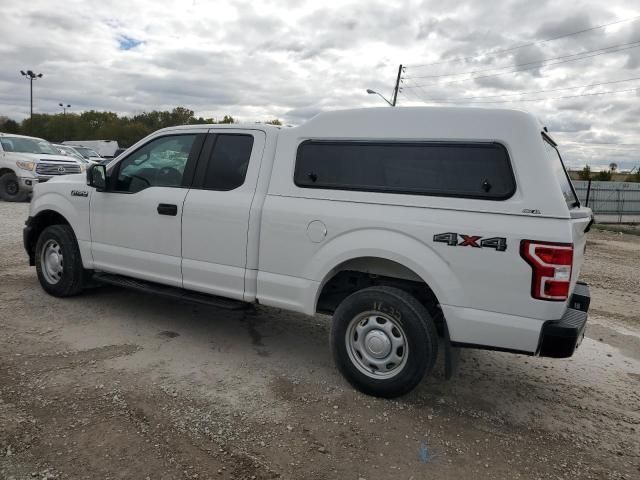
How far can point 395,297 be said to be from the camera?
11.8 feet

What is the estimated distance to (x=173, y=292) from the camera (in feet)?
15.5

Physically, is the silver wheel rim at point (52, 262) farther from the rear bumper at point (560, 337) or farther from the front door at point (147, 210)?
the rear bumper at point (560, 337)

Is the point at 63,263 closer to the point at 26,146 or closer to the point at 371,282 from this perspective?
the point at 371,282

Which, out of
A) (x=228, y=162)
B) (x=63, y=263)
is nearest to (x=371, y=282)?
(x=228, y=162)

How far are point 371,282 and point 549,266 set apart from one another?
4.52ft

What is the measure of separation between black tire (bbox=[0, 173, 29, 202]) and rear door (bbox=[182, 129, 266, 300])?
12720 millimetres

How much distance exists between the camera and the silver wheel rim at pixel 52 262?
5570 millimetres

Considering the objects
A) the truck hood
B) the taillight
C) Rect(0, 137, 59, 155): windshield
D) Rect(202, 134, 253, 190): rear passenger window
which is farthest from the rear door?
Rect(0, 137, 59, 155): windshield

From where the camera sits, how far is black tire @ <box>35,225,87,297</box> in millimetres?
5395

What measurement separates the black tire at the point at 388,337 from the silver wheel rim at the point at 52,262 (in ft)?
11.2

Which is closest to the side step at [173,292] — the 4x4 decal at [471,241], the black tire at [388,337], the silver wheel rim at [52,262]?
the silver wheel rim at [52,262]

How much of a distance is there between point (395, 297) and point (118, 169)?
3092 mm

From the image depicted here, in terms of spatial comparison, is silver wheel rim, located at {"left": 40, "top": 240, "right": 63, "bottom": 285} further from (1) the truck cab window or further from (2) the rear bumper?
(2) the rear bumper

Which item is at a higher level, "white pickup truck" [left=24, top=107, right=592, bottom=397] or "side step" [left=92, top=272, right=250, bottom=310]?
"white pickup truck" [left=24, top=107, right=592, bottom=397]
